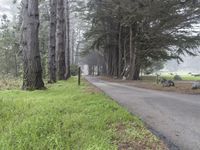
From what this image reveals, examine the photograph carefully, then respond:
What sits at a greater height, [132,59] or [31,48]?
[31,48]

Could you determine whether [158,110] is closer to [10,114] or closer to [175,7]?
[10,114]

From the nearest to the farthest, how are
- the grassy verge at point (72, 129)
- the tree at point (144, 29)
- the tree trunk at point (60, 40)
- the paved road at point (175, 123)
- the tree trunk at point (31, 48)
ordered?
the grassy verge at point (72, 129) < the paved road at point (175, 123) < the tree trunk at point (31, 48) < the tree at point (144, 29) < the tree trunk at point (60, 40)

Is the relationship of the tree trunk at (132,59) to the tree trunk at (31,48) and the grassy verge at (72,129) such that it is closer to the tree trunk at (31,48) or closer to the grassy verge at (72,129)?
the tree trunk at (31,48)

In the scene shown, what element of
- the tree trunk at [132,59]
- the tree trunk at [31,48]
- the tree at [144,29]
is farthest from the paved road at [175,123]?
the tree trunk at [132,59]

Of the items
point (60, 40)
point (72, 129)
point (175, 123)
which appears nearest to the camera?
point (72, 129)

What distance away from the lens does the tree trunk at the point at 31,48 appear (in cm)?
1288

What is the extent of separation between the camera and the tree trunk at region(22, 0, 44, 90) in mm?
12875

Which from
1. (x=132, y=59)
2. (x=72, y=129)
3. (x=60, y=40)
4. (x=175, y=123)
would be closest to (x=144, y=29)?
(x=132, y=59)

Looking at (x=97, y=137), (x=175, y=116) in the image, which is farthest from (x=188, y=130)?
(x=97, y=137)

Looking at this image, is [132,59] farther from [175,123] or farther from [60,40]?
[175,123]

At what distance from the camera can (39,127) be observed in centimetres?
527

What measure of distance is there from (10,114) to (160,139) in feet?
10.8

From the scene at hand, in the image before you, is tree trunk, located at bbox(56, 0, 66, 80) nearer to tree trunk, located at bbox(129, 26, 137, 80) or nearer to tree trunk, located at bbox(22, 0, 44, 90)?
tree trunk, located at bbox(129, 26, 137, 80)

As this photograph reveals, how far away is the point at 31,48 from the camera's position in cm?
1301
